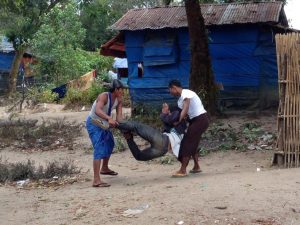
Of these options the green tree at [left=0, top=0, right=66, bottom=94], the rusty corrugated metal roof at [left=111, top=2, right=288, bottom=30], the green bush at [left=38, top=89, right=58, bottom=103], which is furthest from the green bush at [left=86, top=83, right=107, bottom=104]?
the rusty corrugated metal roof at [left=111, top=2, right=288, bottom=30]

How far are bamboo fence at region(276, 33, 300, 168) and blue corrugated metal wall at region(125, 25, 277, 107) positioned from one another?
6.20 metres

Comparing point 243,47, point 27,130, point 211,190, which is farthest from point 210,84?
point 211,190

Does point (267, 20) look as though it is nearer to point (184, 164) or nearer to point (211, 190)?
point (184, 164)

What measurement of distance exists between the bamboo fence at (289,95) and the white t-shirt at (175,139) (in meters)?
1.63

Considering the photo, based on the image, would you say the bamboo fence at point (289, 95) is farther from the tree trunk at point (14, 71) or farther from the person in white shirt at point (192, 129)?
the tree trunk at point (14, 71)

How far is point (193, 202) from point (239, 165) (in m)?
3.62

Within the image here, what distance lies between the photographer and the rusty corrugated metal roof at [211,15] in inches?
551

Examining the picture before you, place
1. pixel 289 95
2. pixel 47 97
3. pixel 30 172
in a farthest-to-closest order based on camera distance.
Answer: pixel 47 97, pixel 30 172, pixel 289 95

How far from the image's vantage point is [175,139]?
7641 millimetres

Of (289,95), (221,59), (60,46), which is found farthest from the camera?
(60,46)

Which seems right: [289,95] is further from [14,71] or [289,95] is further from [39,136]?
[14,71]

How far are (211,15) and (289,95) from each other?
22.9 ft

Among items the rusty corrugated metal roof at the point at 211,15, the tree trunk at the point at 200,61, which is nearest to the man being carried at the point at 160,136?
the tree trunk at the point at 200,61

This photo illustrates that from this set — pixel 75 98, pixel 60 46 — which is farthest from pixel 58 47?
pixel 75 98
